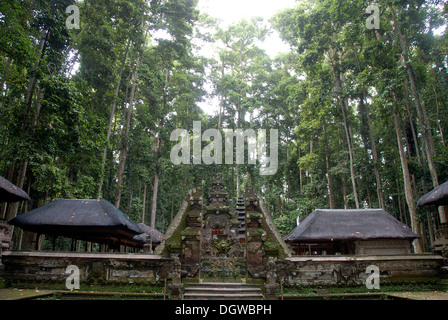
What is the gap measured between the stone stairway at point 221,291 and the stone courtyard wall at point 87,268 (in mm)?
918

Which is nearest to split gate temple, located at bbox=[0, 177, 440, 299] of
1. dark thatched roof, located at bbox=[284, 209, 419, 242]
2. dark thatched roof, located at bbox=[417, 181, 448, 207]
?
dark thatched roof, located at bbox=[417, 181, 448, 207]

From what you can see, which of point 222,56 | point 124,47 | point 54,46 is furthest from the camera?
point 222,56

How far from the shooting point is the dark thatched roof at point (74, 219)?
932 centimetres

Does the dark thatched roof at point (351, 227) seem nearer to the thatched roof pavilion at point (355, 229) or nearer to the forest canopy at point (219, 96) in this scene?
the thatched roof pavilion at point (355, 229)

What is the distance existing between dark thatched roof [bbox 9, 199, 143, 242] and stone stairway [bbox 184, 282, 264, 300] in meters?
3.47

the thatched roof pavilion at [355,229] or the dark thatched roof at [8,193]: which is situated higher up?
the dark thatched roof at [8,193]

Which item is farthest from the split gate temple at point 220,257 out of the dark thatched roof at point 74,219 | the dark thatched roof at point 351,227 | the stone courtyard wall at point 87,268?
the dark thatched roof at point 351,227

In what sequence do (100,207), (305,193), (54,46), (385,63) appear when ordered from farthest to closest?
(305,193) < (385,63) < (54,46) < (100,207)

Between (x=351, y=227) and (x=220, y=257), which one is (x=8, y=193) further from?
(x=351, y=227)

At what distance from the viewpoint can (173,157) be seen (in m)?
27.8

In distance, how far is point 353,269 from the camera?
852cm
